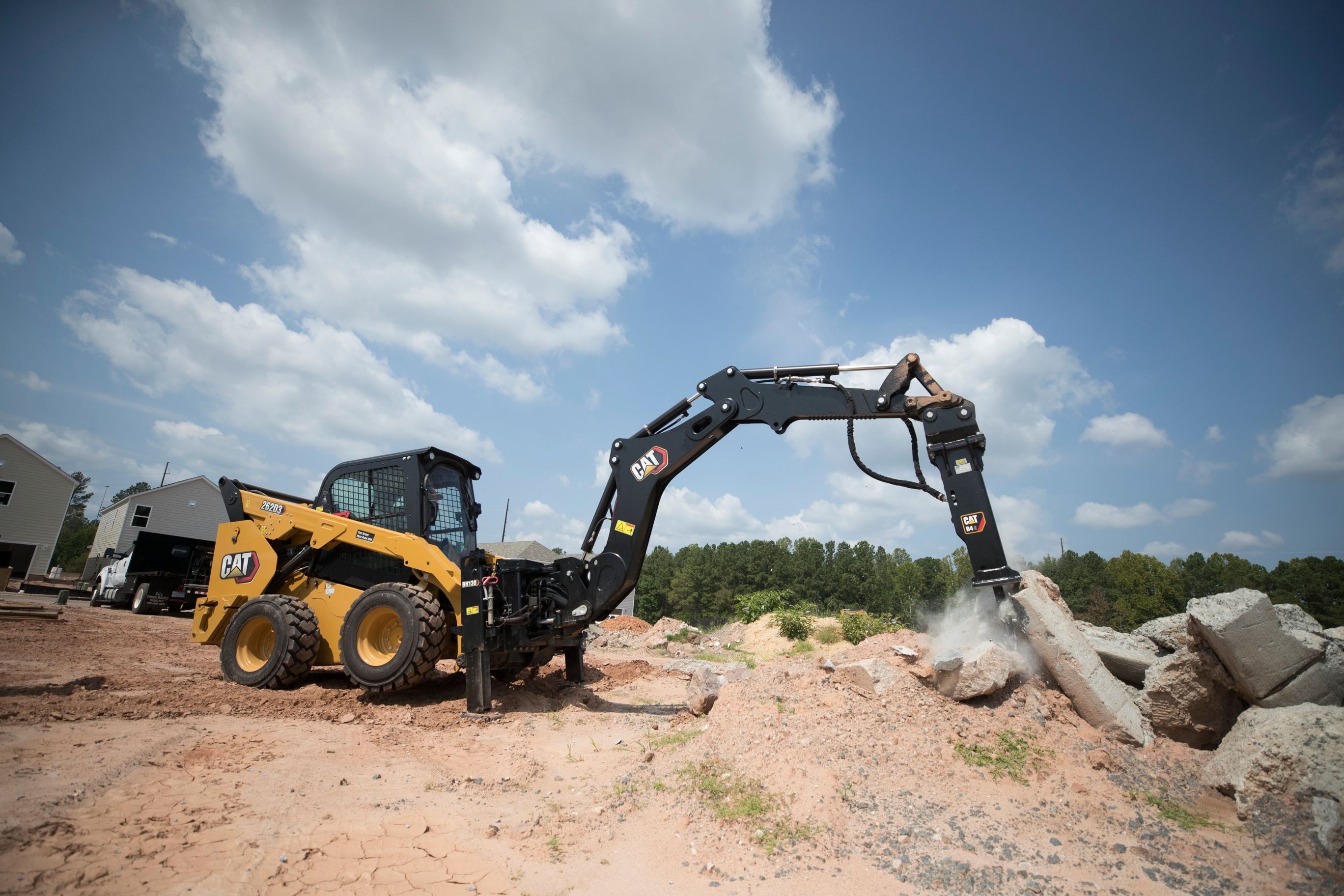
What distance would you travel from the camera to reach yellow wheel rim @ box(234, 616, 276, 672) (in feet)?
27.7

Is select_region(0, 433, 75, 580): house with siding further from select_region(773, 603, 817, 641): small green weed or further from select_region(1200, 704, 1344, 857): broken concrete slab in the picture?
select_region(1200, 704, 1344, 857): broken concrete slab

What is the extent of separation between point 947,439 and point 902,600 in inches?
2035

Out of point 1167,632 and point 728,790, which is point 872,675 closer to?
point 728,790

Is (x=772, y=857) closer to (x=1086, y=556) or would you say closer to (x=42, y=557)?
(x=42, y=557)

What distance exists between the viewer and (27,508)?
30.0 m

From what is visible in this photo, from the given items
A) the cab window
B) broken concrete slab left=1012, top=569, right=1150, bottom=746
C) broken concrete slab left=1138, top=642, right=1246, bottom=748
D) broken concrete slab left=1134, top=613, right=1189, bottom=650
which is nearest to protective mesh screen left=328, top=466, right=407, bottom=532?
the cab window

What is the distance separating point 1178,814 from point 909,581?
5493 cm

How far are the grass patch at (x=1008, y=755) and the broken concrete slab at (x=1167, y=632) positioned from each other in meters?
1.82

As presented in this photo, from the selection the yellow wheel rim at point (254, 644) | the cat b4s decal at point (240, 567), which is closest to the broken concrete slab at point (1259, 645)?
the yellow wheel rim at point (254, 644)

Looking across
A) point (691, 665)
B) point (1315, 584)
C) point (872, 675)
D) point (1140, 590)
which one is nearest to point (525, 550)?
point (691, 665)

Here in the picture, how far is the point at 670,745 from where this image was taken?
630 cm

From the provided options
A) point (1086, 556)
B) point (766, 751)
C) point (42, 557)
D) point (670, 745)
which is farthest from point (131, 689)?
point (1086, 556)

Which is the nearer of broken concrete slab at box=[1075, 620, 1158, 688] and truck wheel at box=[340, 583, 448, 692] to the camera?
broken concrete slab at box=[1075, 620, 1158, 688]

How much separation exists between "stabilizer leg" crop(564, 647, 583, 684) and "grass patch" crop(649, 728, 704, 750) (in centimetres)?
339
